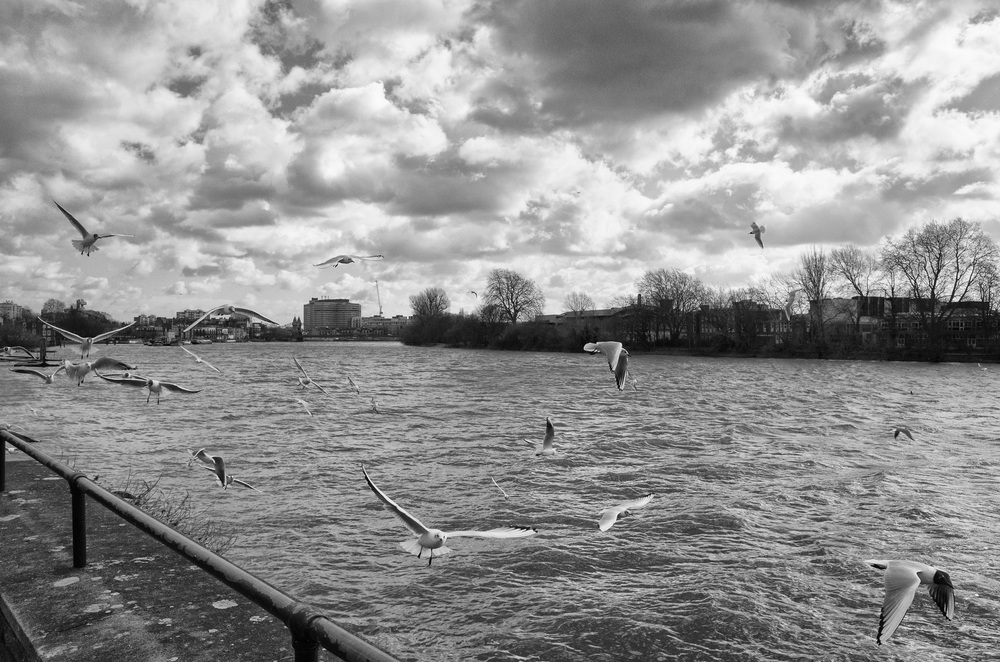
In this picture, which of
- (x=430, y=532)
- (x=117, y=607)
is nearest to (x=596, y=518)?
(x=430, y=532)

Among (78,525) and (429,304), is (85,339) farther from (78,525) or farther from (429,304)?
(429,304)

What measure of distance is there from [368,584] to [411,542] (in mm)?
3486

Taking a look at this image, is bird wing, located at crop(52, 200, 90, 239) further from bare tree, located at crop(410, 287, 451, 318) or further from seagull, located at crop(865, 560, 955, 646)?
bare tree, located at crop(410, 287, 451, 318)

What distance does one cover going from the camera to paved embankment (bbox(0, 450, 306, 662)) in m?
3.66

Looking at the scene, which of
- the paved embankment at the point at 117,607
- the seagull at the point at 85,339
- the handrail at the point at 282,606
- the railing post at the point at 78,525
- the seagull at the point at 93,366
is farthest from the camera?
the seagull at the point at 85,339

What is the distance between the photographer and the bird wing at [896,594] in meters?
3.78

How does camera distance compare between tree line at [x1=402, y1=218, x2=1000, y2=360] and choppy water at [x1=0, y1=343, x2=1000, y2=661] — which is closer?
choppy water at [x1=0, y1=343, x2=1000, y2=661]

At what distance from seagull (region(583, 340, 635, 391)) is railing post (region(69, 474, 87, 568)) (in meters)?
5.24

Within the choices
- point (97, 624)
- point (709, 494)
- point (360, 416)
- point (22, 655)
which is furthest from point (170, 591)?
point (360, 416)

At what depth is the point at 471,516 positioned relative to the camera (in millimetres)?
10773

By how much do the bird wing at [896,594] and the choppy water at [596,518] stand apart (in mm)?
2590

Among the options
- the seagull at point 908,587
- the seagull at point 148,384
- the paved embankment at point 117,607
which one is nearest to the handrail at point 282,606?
the paved embankment at point 117,607

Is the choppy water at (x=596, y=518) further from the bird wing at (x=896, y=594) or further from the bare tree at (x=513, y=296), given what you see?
the bare tree at (x=513, y=296)

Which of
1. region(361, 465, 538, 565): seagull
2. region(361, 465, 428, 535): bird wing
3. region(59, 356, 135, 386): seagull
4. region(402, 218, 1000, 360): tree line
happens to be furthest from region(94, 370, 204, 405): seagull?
region(402, 218, 1000, 360): tree line
